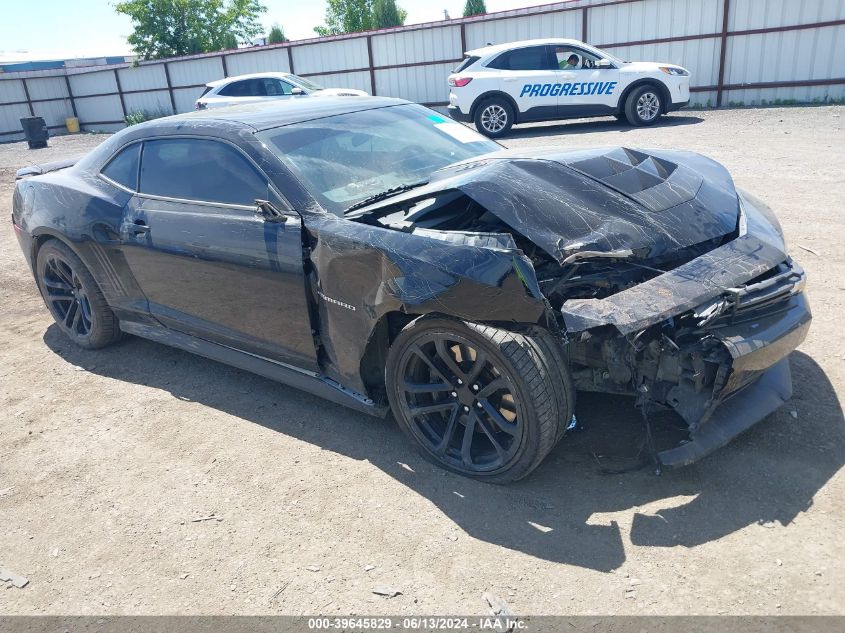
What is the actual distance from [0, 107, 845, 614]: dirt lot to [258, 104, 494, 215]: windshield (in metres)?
1.29

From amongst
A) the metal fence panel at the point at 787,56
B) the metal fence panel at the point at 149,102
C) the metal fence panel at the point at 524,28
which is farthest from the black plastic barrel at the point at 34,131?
the metal fence panel at the point at 787,56

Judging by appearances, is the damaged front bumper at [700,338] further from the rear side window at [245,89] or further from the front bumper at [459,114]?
the rear side window at [245,89]

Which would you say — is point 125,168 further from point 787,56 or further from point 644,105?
point 787,56

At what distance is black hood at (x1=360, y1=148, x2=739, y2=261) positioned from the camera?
3.09 metres

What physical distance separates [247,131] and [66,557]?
7.65ft

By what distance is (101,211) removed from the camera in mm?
4418

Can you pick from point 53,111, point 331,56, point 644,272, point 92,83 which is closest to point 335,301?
point 644,272

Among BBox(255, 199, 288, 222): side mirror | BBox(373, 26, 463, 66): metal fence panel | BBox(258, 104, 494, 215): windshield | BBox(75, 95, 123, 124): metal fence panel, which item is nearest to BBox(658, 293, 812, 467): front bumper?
BBox(258, 104, 494, 215): windshield

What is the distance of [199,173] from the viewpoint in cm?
397

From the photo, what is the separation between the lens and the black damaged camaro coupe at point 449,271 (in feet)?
9.21

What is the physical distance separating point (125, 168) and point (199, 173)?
0.83 m

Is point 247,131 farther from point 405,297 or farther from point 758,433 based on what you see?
point 758,433

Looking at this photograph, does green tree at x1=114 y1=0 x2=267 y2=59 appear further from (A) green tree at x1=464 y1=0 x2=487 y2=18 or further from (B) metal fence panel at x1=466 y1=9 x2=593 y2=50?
(B) metal fence panel at x1=466 y1=9 x2=593 y2=50

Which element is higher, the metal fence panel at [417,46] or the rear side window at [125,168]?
the metal fence panel at [417,46]
